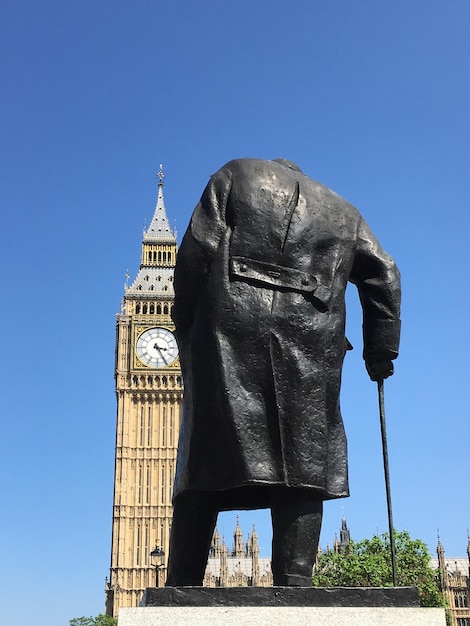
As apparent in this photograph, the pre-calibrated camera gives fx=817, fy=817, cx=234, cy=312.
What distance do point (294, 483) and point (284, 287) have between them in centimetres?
115

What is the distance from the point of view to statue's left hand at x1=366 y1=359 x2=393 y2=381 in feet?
17.4

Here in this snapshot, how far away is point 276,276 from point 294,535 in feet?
4.94

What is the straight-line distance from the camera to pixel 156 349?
67500 millimetres

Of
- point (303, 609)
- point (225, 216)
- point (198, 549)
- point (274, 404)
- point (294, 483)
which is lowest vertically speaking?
point (303, 609)

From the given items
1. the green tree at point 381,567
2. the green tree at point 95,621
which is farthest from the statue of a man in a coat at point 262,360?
the green tree at point 95,621

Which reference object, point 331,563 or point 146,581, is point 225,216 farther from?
point 146,581

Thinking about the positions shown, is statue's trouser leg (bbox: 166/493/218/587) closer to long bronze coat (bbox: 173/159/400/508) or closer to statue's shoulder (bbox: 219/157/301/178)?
long bronze coat (bbox: 173/159/400/508)

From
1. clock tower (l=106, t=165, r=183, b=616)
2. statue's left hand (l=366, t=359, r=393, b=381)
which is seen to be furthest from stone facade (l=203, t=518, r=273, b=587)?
statue's left hand (l=366, t=359, r=393, b=381)

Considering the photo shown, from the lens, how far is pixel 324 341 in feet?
16.3

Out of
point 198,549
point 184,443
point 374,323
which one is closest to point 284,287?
point 374,323

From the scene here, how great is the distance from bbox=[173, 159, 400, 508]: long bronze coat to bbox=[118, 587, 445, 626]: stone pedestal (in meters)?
0.60

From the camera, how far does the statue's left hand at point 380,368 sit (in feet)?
17.4

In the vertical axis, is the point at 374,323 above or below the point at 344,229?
below

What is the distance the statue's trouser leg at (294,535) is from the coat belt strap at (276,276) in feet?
3.89
